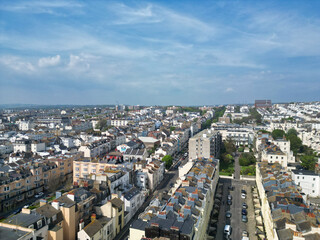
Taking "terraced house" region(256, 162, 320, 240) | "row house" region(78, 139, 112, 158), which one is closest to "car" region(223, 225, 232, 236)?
"terraced house" region(256, 162, 320, 240)

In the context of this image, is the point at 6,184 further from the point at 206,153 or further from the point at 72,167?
the point at 206,153

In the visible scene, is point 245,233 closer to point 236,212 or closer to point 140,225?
point 236,212

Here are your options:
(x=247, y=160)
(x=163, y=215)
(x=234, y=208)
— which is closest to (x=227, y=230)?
(x=234, y=208)

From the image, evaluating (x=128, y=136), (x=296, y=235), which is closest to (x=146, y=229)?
(x=296, y=235)

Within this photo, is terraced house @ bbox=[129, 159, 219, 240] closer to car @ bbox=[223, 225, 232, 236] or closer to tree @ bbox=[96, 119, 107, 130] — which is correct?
car @ bbox=[223, 225, 232, 236]

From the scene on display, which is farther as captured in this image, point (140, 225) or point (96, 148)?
point (96, 148)

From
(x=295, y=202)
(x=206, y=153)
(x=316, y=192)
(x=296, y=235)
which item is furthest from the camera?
(x=206, y=153)

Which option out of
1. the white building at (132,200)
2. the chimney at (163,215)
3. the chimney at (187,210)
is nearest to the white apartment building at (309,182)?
the white building at (132,200)

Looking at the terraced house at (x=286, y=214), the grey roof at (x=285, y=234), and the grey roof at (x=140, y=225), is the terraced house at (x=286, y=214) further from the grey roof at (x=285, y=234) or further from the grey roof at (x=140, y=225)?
the grey roof at (x=140, y=225)
